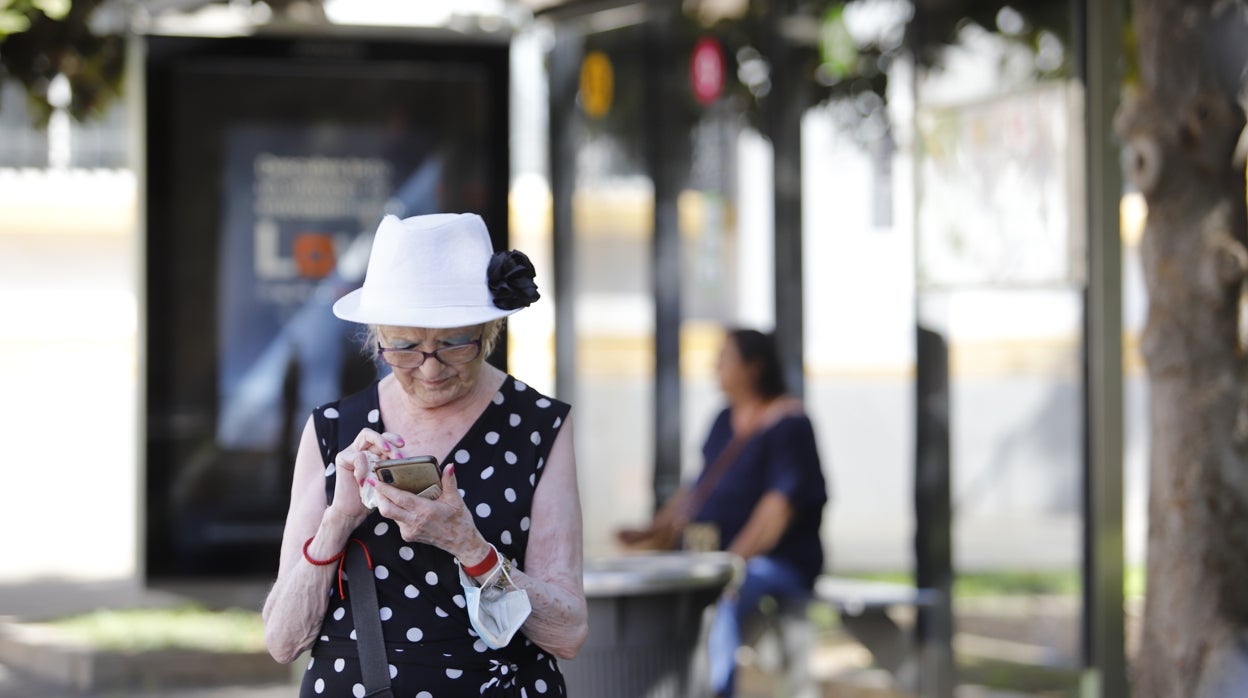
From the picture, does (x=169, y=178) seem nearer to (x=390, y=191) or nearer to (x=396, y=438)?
(x=390, y=191)

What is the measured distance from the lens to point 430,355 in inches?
117

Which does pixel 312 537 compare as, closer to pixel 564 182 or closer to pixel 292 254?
pixel 292 254

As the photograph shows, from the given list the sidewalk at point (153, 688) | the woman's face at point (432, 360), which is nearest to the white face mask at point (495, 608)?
the woman's face at point (432, 360)

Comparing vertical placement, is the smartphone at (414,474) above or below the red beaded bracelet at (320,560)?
above

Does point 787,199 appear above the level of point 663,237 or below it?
above

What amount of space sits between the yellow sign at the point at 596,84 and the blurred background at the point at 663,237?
13 millimetres

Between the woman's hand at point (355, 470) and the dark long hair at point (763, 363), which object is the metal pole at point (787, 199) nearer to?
the dark long hair at point (763, 363)

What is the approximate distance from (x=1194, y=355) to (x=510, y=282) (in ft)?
7.32

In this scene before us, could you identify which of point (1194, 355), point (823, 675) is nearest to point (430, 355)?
point (1194, 355)

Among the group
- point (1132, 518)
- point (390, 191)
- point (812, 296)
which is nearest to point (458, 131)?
point (390, 191)

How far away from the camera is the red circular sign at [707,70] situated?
8.80 m

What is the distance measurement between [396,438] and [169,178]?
17.6 ft

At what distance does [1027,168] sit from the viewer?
635 cm

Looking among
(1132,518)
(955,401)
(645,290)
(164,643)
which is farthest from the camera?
(645,290)
